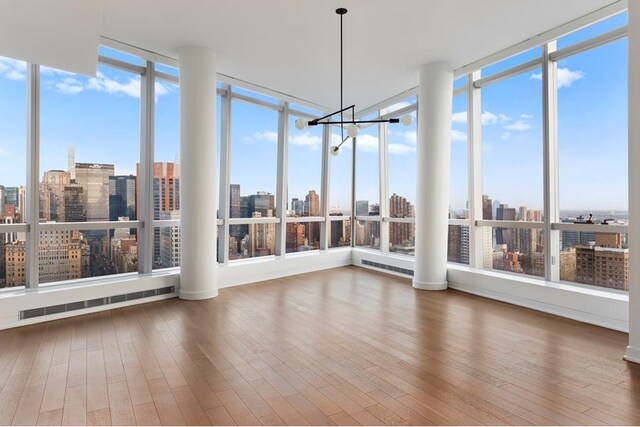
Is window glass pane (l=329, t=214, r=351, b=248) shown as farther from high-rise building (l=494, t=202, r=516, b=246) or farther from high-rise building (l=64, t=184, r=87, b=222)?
high-rise building (l=64, t=184, r=87, b=222)

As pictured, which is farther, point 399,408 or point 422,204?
point 422,204

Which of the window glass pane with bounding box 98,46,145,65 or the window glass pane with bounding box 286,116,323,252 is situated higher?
the window glass pane with bounding box 98,46,145,65

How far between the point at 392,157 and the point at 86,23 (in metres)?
5.95

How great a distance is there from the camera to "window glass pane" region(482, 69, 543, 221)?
17.0 ft

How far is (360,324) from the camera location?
424 centimetres

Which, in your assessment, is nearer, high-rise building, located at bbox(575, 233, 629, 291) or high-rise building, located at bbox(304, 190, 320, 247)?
high-rise building, located at bbox(575, 233, 629, 291)

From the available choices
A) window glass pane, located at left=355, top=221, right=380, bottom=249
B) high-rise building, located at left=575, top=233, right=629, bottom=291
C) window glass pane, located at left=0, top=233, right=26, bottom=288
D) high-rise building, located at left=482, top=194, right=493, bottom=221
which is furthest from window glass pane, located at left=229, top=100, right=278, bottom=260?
high-rise building, located at left=575, top=233, right=629, bottom=291

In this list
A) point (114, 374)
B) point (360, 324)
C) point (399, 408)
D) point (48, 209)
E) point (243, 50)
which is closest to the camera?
point (399, 408)

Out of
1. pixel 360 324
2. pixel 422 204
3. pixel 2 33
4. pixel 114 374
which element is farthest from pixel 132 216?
pixel 422 204

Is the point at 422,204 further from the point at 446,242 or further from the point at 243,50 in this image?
the point at 243,50

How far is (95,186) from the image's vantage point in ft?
16.7

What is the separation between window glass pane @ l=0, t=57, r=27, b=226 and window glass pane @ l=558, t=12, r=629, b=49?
695 cm

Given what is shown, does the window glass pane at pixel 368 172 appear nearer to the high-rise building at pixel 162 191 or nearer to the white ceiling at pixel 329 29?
the white ceiling at pixel 329 29

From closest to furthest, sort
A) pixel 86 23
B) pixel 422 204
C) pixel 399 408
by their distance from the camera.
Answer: pixel 399 408 → pixel 86 23 → pixel 422 204
